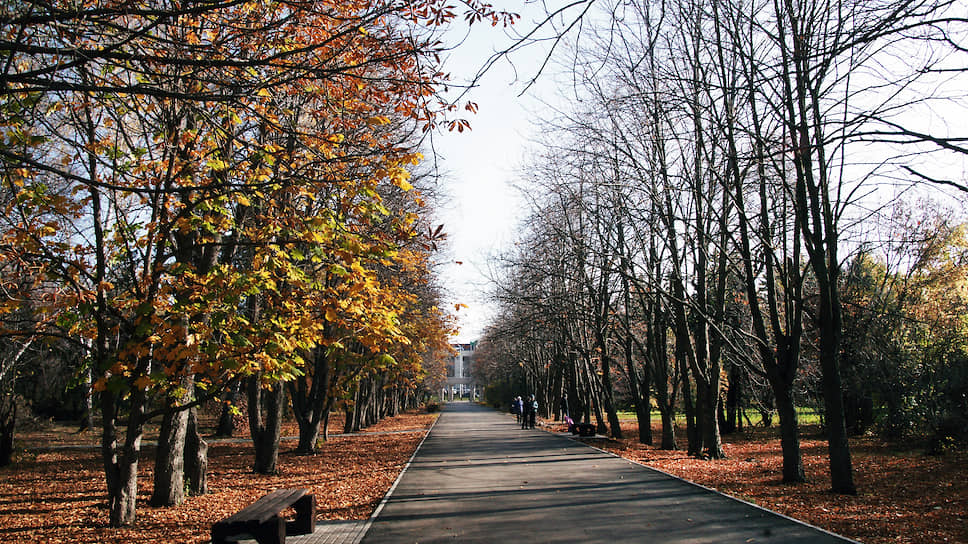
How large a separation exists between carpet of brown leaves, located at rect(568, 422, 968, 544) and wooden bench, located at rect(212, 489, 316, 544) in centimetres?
645

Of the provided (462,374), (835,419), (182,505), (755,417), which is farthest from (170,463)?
(462,374)

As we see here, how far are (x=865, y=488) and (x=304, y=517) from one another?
33.1ft

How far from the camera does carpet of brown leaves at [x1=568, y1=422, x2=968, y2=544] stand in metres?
8.02

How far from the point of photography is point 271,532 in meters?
6.49

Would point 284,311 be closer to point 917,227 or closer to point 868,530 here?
point 868,530

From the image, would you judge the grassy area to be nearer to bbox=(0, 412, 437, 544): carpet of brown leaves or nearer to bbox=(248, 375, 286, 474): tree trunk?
bbox=(0, 412, 437, 544): carpet of brown leaves

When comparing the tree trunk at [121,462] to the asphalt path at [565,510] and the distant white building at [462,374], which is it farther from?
the distant white building at [462,374]

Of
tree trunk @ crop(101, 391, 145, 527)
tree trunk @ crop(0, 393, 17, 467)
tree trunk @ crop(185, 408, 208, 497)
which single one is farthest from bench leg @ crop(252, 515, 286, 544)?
tree trunk @ crop(0, 393, 17, 467)

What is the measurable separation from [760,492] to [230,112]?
10.2 m

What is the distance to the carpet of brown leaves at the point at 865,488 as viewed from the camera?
26.3 ft

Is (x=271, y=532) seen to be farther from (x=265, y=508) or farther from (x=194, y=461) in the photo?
(x=194, y=461)

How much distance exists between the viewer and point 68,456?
21078mm

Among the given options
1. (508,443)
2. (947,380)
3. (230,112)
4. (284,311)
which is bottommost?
(508,443)

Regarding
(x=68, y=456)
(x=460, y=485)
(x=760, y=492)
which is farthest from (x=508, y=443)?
(x=68, y=456)
